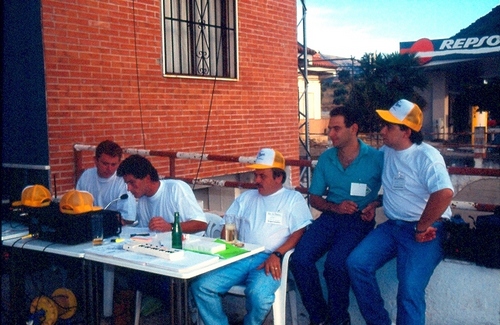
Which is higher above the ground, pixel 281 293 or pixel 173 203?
pixel 173 203

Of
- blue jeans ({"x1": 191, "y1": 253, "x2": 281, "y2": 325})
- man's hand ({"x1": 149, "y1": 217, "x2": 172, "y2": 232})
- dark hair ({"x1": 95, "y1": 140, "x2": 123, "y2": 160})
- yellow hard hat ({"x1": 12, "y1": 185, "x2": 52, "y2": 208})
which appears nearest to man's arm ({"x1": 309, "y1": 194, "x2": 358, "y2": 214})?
blue jeans ({"x1": 191, "y1": 253, "x2": 281, "y2": 325})

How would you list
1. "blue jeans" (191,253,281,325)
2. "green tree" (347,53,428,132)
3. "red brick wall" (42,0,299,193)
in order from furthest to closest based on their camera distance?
1. "green tree" (347,53,428,132)
2. "red brick wall" (42,0,299,193)
3. "blue jeans" (191,253,281,325)

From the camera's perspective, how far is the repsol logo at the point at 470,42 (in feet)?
78.3

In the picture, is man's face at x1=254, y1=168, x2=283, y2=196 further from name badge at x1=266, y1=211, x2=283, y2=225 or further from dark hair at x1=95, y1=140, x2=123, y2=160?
dark hair at x1=95, y1=140, x2=123, y2=160

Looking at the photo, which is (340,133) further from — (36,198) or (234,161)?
(36,198)

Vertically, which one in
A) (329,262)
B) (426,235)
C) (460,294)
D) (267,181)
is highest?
(267,181)

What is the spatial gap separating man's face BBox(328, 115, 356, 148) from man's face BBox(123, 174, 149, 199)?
1.57m

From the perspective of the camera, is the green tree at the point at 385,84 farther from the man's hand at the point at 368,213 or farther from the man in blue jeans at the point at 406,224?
the man in blue jeans at the point at 406,224

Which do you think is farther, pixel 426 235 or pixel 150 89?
pixel 150 89

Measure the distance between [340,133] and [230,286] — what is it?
1541 millimetres

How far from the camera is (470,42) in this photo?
24.6 m

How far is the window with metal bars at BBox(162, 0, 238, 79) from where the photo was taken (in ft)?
25.8

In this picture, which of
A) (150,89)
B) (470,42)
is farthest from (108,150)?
(470,42)

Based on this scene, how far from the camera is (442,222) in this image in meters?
3.86
